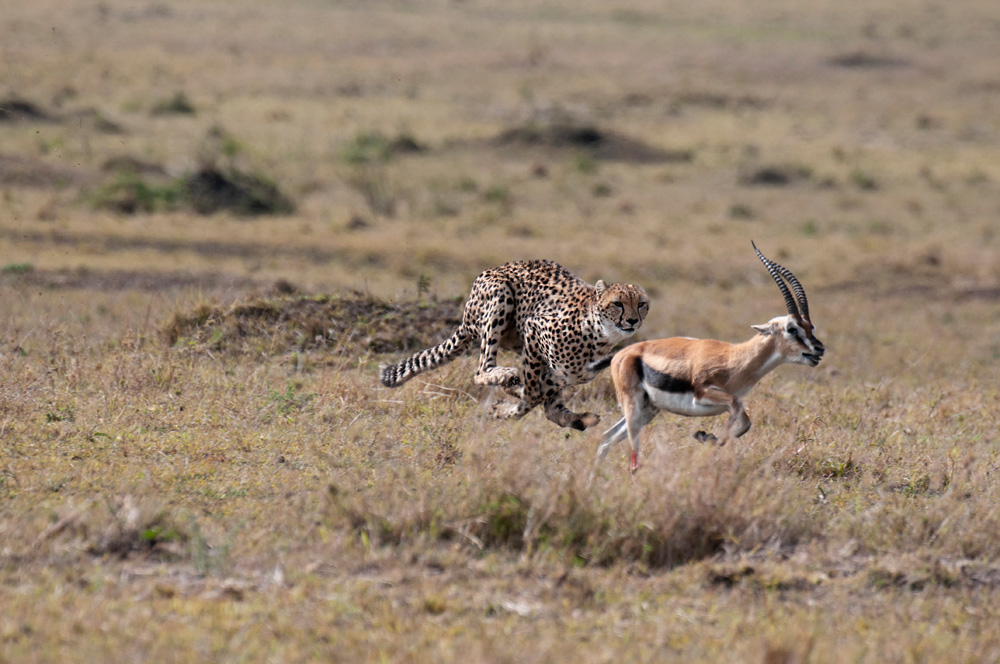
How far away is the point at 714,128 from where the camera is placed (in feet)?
133

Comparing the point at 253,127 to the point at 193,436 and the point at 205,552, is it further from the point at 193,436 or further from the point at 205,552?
the point at 205,552

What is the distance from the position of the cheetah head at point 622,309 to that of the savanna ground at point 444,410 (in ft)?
2.32

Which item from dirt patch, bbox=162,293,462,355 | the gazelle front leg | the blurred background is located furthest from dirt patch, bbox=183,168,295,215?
the gazelle front leg

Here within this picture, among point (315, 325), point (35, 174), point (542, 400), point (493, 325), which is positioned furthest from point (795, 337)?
point (35, 174)

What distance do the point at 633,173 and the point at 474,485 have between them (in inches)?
1006

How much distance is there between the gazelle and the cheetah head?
23cm

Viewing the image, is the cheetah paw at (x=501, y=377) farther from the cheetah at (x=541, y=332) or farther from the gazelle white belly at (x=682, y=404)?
the gazelle white belly at (x=682, y=404)

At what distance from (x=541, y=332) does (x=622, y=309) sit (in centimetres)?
77

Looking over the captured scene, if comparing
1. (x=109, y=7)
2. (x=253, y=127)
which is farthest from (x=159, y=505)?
(x=109, y=7)

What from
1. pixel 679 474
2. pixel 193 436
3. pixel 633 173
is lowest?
pixel 633 173

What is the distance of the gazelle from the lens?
6230mm

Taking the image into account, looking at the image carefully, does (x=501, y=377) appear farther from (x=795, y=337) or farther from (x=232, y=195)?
(x=232, y=195)

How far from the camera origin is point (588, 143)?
33.6 metres

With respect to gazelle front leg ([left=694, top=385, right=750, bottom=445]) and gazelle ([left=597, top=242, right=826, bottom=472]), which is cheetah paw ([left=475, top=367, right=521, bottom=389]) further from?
gazelle front leg ([left=694, top=385, right=750, bottom=445])
